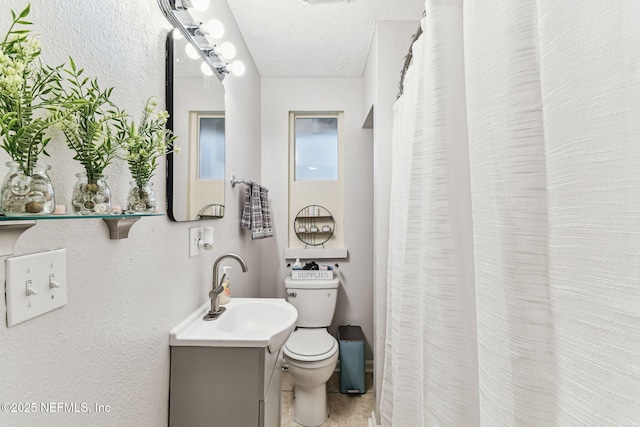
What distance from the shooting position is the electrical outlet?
4.05ft

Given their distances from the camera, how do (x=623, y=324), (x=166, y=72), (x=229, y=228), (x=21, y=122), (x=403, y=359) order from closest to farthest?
(x=623, y=324), (x=21, y=122), (x=403, y=359), (x=166, y=72), (x=229, y=228)

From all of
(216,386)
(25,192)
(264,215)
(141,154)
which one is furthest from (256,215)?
(25,192)

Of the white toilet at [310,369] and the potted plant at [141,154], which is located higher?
the potted plant at [141,154]

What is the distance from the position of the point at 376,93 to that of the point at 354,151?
0.80m

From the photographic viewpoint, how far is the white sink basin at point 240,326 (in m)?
1.04

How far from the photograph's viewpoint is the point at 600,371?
0.35m

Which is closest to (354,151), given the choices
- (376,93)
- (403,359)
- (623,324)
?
(376,93)

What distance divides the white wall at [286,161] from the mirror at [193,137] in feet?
3.46

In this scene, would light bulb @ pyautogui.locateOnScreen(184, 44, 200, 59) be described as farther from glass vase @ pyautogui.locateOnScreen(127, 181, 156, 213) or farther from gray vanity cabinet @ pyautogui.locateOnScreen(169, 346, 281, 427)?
gray vanity cabinet @ pyautogui.locateOnScreen(169, 346, 281, 427)

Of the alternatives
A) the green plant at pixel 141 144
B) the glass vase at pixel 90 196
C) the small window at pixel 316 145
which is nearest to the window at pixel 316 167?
the small window at pixel 316 145

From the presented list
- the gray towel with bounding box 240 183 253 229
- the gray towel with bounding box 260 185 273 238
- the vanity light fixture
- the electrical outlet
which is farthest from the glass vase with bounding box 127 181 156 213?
the gray towel with bounding box 260 185 273 238

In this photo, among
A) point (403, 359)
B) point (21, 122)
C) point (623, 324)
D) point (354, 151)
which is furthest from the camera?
point (354, 151)

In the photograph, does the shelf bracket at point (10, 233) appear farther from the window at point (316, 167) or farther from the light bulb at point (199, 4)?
the window at point (316, 167)

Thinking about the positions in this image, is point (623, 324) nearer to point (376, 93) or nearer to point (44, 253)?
point (44, 253)
